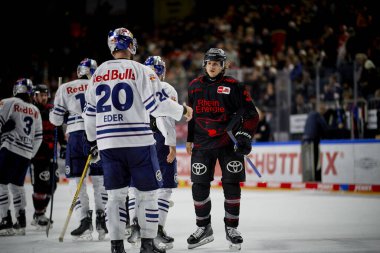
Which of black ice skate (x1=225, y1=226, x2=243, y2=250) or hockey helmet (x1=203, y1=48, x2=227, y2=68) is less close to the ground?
hockey helmet (x1=203, y1=48, x2=227, y2=68)

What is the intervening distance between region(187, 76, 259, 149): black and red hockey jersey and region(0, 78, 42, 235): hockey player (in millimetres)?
2821

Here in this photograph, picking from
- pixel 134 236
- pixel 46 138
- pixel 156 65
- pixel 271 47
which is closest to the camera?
pixel 134 236

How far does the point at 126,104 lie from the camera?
591 cm

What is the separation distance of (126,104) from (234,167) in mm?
1654

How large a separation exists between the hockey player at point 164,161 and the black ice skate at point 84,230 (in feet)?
2.41

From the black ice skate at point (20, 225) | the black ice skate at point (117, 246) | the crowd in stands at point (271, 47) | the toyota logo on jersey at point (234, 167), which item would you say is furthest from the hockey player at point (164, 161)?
the crowd in stands at point (271, 47)

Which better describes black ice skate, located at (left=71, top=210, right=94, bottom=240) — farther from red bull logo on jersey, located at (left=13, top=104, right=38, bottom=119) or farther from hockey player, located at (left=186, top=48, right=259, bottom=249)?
red bull logo on jersey, located at (left=13, top=104, right=38, bottom=119)

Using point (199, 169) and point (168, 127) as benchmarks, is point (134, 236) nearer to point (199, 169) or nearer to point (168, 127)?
point (199, 169)

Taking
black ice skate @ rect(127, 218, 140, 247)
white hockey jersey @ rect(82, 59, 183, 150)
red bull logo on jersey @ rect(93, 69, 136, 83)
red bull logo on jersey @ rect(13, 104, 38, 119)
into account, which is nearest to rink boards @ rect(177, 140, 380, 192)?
red bull logo on jersey @ rect(13, 104, 38, 119)

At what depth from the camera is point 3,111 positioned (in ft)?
28.5

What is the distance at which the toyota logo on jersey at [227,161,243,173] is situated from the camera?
701 centimetres

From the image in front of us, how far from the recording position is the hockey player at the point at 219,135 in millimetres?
7031

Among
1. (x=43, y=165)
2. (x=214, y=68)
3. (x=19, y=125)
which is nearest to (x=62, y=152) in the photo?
(x=43, y=165)

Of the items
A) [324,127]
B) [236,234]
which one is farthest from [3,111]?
[324,127]
